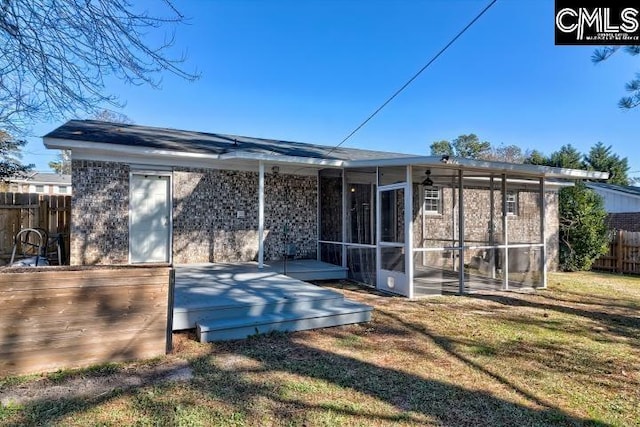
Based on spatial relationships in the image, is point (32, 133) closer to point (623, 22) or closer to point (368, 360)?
point (368, 360)

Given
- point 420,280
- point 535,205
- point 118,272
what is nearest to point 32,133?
point 118,272

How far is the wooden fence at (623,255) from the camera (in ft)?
38.7

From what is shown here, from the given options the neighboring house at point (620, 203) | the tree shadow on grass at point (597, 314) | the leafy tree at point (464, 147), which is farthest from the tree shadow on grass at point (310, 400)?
the leafy tree at point (464, 147)

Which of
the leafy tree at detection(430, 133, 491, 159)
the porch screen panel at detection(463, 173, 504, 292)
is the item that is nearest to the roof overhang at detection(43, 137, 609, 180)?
the porch screen panel at detection(463, 173, 504, 292)

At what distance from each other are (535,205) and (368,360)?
660 cm

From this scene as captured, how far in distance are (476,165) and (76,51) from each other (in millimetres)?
6606

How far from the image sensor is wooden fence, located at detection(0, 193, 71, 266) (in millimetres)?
8062

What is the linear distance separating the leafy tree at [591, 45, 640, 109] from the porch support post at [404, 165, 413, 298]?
10.7ft

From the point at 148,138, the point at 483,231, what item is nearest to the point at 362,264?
the point at 483,231

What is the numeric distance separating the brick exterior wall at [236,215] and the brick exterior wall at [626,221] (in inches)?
537

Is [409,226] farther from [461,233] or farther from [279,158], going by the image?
[279,158]

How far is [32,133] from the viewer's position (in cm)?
574

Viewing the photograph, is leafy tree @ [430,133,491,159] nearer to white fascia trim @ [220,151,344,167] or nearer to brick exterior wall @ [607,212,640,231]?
brick exterior wall @ [607,212,640,231]

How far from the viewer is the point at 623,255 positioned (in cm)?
1209
